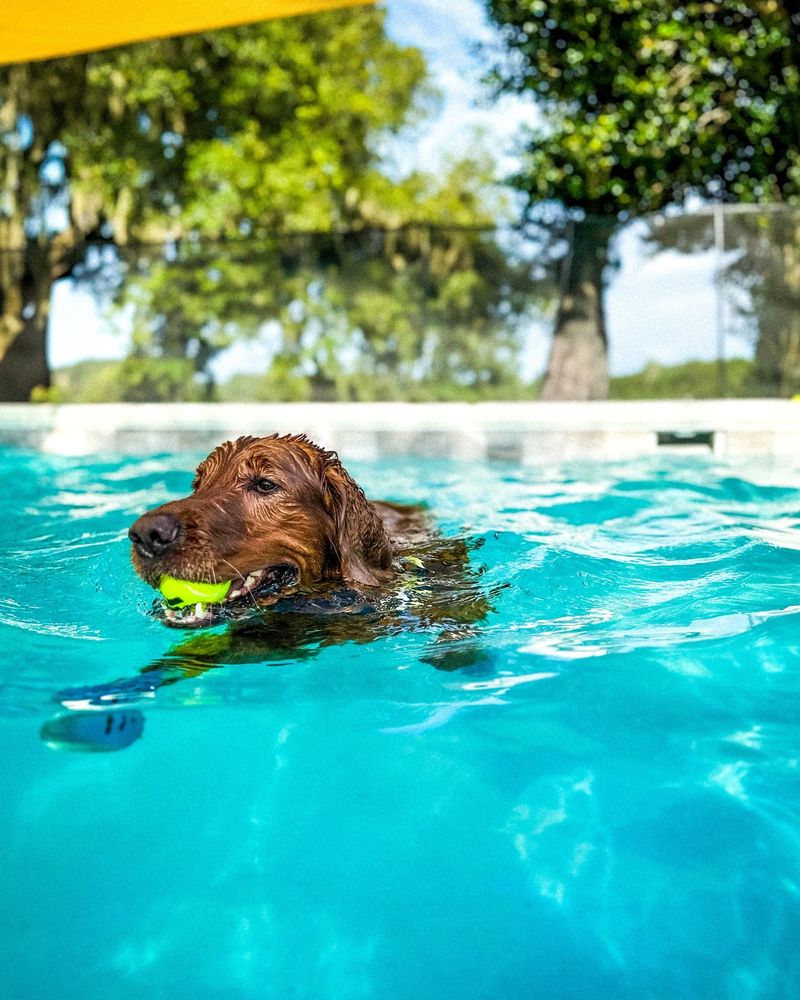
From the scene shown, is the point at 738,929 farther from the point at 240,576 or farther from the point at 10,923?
the point at 240,576

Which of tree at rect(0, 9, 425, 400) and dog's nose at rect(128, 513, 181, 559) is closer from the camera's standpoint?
dog's nose at rect(128, 513, 181, 559)

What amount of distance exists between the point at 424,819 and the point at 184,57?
21.4m

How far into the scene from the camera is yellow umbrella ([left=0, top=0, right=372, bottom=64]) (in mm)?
9711

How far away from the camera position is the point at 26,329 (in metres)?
20.3

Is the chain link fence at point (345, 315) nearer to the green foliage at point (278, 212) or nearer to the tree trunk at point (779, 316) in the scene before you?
the green foliage at point (278, 212)

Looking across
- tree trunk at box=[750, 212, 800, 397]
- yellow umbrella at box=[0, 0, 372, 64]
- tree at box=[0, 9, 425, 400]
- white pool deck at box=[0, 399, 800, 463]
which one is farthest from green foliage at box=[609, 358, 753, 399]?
yellow umbrella at box=[0, 0, 372, 64]

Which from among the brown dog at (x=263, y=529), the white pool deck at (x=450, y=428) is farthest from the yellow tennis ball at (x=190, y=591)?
the white pool deck at (x=450, y=428)

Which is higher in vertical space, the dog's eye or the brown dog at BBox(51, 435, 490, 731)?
the dog's eye

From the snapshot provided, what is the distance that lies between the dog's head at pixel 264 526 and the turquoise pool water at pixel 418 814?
13.9 inches

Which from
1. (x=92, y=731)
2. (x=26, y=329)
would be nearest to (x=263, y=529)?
(x=92, y=731)

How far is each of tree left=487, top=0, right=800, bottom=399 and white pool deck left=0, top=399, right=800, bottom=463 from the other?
555 centimetres

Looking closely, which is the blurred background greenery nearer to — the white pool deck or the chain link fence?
the chain link fence

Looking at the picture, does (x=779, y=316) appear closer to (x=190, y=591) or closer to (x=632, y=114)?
(x=632, y=114)

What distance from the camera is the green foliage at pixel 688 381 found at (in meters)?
17.2
